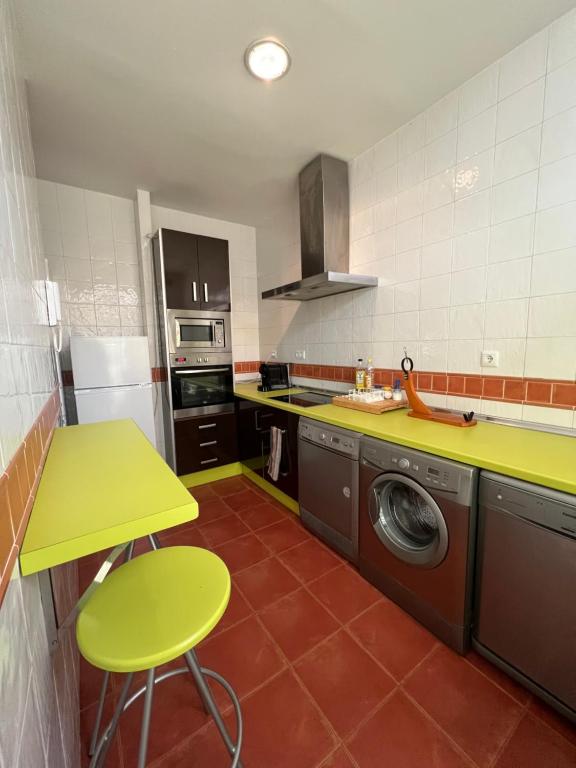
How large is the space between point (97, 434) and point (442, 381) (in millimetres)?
1815

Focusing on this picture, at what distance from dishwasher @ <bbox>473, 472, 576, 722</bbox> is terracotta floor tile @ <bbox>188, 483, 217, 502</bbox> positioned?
→ 2.02 meters

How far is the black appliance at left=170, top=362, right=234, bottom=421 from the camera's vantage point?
8.86 ft

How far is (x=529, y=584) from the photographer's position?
3.48ft

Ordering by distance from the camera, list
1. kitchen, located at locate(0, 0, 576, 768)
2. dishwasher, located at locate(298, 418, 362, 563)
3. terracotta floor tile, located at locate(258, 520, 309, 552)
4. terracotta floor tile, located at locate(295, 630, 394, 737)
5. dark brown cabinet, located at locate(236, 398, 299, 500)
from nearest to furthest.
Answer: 1. kitchen, located at locate(0, 0, 576, 768)
2. terracotta floor tile, located at locate(295, 630, 394, 737)
3. dishwasher, located at locate(298, 418, 362, 563)
4. terracotta floor tile, located at locate(258, 520, 309, 552)
5. dark brown cabinet, located at locate(236, 398, 299, 500)

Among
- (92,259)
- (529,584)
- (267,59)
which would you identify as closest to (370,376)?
(529,584)

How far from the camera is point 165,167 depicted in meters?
2.30

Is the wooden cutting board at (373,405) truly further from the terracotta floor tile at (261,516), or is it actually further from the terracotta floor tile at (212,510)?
the terracotta floor tile at (212,510)

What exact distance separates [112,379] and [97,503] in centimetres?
197

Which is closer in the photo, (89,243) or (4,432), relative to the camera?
(4,432)

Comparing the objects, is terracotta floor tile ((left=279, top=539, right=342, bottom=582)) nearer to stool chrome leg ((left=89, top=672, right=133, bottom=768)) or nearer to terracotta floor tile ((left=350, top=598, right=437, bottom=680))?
terracotta floor tile ((left=350, top=598, right=437, bottom=680))

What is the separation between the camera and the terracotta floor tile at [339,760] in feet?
3.18

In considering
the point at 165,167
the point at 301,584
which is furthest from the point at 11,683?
the point at 165,167

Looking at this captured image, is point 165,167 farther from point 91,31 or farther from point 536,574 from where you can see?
point 536,574

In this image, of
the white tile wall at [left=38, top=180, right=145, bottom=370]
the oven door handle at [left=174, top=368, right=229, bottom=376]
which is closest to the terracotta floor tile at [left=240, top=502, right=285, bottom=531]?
the oven door handle at [left=174, top=368, right=229, bottom=376]
